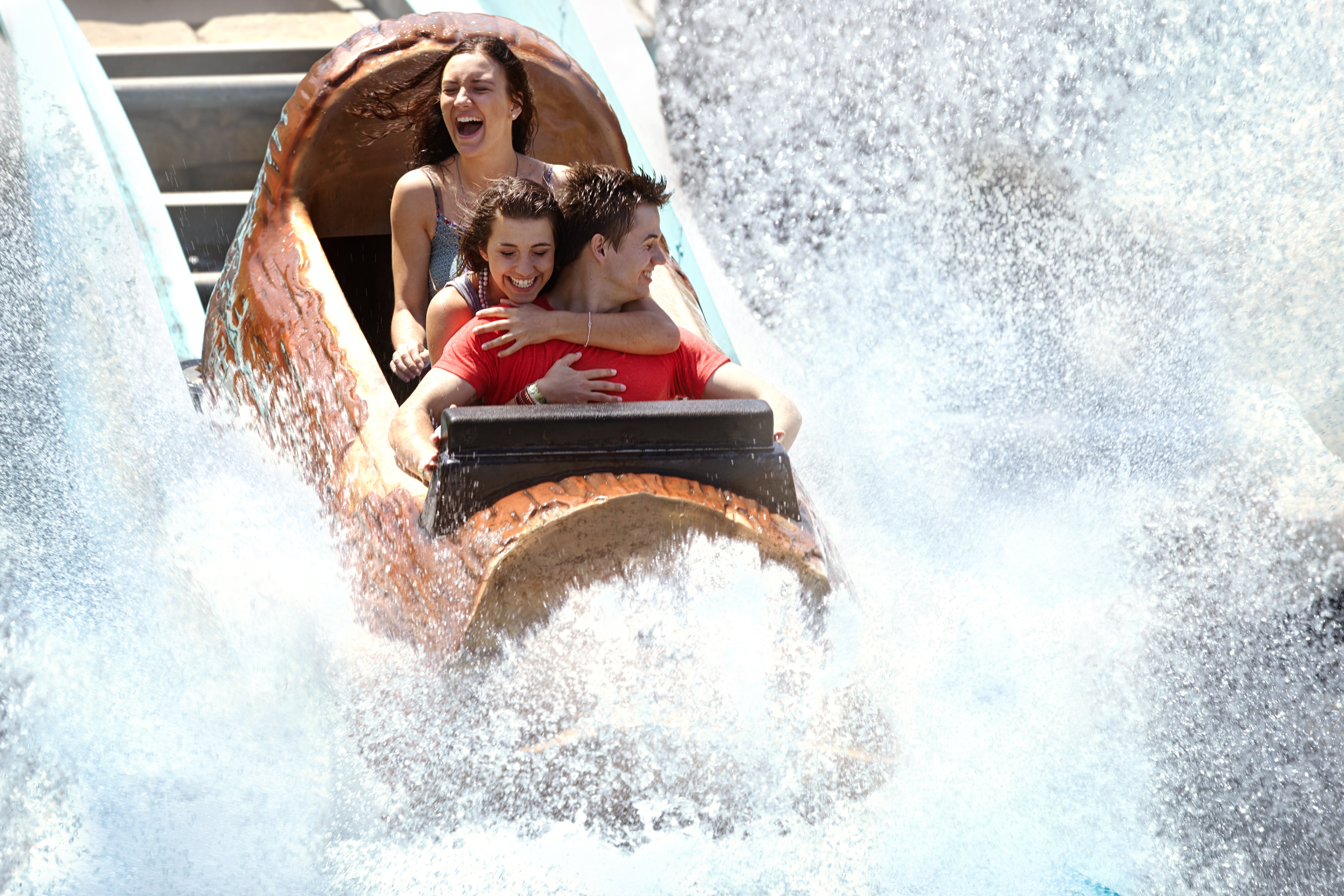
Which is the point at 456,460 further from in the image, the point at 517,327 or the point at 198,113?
the point at 198,113

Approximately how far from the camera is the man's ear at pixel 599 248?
1.55 meters

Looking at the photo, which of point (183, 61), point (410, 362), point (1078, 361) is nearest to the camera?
point (410, 362)

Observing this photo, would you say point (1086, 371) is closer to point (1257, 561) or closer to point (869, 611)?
point (1257, 561)

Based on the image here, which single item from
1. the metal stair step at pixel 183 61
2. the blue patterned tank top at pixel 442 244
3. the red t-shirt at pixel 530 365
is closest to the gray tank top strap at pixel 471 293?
the red t-shirt at pixel 530 365

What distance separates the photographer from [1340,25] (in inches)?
185

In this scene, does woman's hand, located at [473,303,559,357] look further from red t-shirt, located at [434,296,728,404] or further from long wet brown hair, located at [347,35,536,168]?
long wet brown hair, located at [347,35,536,168]

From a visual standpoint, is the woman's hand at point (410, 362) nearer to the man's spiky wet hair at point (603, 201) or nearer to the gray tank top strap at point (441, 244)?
the gray tank top strap at point (441, 244)

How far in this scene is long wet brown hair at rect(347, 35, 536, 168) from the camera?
2098 mm

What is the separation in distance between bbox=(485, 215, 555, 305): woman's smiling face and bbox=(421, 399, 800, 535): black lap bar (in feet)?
0.70

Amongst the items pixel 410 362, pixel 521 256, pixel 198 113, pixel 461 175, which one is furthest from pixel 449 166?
pixel 198 113

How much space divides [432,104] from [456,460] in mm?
1040

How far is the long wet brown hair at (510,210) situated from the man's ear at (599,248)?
0.05 metres

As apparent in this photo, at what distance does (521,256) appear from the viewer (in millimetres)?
1557

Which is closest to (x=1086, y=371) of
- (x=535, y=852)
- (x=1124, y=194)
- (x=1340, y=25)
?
(x=1124, y=194)
